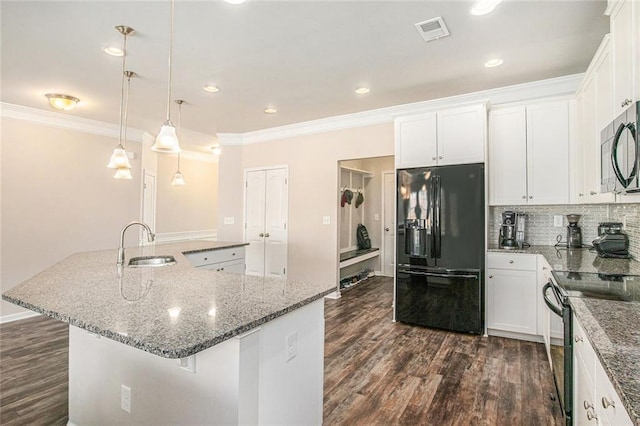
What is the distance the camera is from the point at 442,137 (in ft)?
12.1

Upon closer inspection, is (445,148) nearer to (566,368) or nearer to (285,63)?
(285,63)

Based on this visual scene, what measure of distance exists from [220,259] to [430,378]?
8.28ft

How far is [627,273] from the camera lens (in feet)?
6.70

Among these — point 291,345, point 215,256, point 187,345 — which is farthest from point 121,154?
point 187,345

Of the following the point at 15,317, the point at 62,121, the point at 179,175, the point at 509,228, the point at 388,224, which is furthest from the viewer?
the point at 388,224

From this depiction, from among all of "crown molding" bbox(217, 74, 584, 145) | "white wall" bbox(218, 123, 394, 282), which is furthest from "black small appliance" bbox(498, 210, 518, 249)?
"white wall" bbox(218, 123, 394, 282)

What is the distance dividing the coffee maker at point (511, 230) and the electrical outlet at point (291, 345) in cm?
297

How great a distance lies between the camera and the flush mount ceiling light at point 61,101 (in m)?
3.67

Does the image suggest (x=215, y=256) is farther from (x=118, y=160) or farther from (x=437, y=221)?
(x=437, y=221)

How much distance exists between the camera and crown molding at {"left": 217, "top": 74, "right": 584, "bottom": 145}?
340 cm

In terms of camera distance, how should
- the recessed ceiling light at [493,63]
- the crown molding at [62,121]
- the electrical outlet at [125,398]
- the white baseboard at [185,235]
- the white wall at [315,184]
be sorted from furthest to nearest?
1. the white baseboard at [185,235]
2. the white wall at [315,184]
3. the crown molding at [62,121]
4. the recessed ceiling light at [493,63]
5. the electrical outlet at [125,398]

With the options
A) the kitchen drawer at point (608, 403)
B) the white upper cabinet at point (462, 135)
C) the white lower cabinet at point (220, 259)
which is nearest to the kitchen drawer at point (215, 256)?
the white lower cabinet at point (220, 259)

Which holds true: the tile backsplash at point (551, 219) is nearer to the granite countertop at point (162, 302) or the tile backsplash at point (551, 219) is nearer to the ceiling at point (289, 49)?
the ceiling at point (289, 49)

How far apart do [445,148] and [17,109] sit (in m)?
5.30
